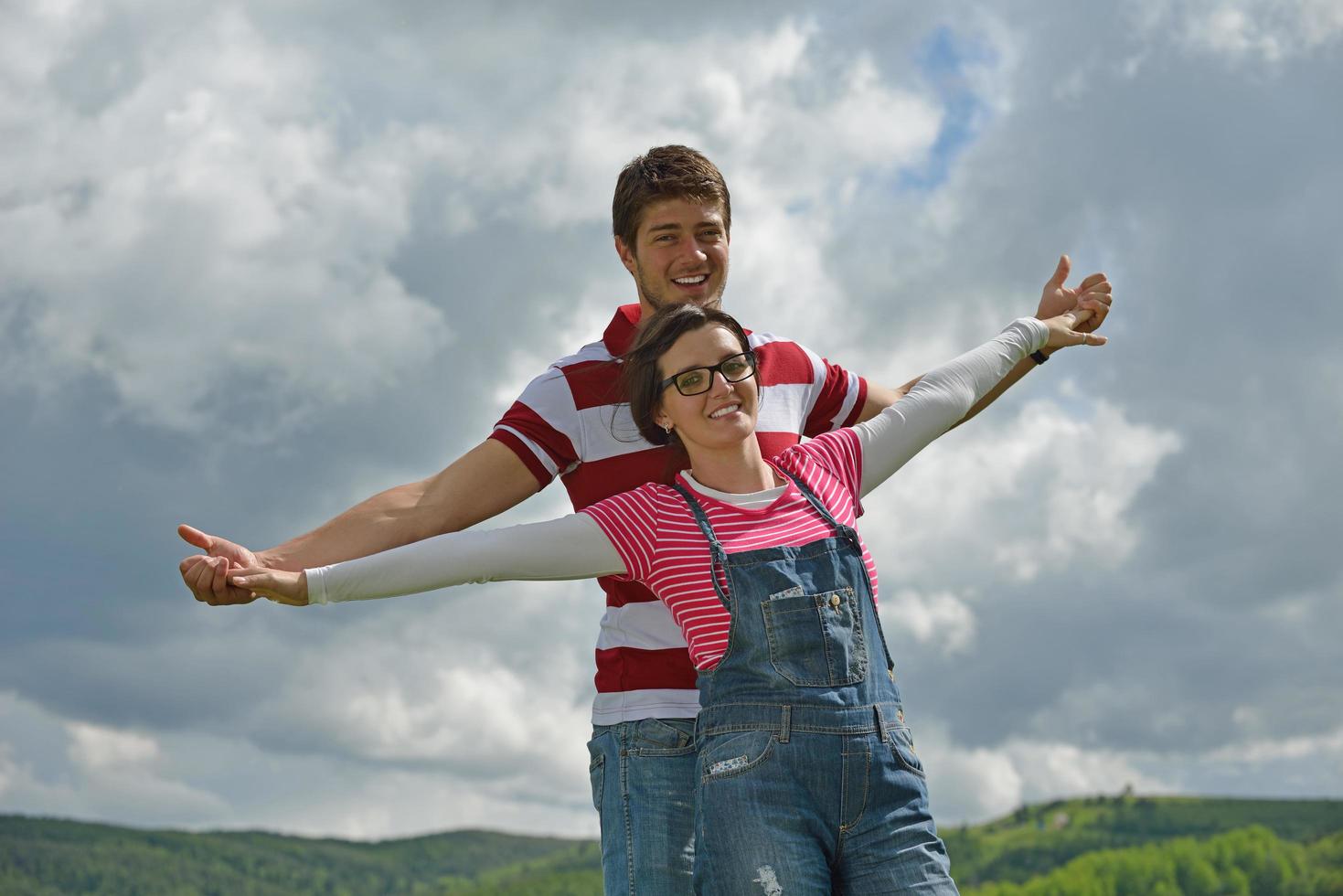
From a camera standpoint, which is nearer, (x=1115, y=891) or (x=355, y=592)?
(x=355, y=592)

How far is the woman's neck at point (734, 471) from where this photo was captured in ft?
15.4

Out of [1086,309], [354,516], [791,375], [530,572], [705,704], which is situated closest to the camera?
[705,704]

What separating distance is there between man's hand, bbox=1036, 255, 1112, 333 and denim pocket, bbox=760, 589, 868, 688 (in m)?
2.81

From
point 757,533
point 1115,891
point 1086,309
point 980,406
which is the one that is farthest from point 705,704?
point 1115,891

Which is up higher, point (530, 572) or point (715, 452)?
point (715, 452)

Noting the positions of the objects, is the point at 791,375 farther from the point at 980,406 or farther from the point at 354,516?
the point at 354,516

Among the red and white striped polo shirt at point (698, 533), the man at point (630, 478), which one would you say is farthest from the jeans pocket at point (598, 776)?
the red and white striped polo shirt at point (698, 533)

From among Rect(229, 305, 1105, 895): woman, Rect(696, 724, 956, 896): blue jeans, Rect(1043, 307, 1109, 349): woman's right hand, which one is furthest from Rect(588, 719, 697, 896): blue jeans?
Rect(1043, 307, 1109, 349): woman's right hand

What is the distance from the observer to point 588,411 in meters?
5.51

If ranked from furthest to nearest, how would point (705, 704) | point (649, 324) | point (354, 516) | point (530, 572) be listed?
point (354, 516) < point (649, 324) < point (530, 572) < point (705, 704)

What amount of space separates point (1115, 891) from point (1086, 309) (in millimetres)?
181450

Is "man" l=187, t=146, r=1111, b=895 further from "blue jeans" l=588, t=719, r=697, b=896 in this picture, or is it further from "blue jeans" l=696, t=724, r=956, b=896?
"blue jeans" l=696, t=724, r=956, b=896

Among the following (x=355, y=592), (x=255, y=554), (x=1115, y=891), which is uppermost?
(x=1115, y=891)

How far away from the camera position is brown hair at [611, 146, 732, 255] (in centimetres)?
572
